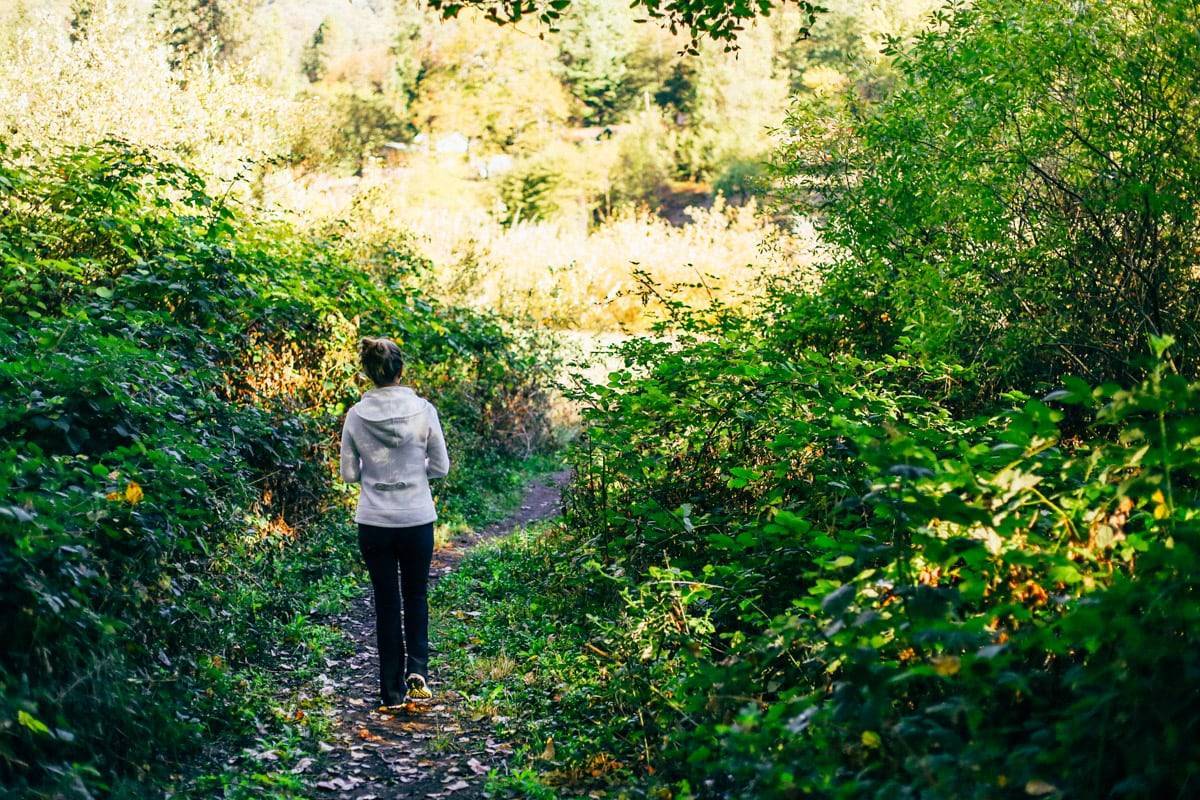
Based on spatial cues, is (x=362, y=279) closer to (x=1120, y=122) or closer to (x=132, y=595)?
(x=132, y=595)

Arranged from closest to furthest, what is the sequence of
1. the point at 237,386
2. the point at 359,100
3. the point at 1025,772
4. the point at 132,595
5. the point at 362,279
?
the point at 1025,772 → the point at 132,595 → the point at 237,386 → the point at 362,279 → the point at 359,100

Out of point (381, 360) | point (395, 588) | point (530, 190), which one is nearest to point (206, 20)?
point (530, 190)

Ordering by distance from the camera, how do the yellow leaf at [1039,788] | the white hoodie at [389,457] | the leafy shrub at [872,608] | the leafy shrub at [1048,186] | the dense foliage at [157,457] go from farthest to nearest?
1. the leafy shrub at [1048,186]
2. the white hoodie at [389,457]
3. the dense foliage at [157,457]
4. the leafy shrub at [872,608]
5. the yellow leaf at [1039,788]

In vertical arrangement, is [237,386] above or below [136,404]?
below

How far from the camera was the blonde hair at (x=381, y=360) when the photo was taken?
6.10 m

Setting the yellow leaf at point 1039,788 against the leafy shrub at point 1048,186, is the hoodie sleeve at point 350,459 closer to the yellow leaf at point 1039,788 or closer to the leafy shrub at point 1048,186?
the yellow leaf at point 1039,788

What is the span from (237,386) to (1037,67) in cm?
781

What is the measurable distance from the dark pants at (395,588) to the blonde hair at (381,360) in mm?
938

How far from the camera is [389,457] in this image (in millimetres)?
6082

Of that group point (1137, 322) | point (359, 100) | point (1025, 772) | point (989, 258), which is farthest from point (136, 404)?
point (359, 100)

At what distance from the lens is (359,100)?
189 ft

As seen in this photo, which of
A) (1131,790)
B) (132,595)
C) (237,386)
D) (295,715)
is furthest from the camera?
(237,386)

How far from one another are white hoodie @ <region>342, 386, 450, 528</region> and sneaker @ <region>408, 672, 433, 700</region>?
104 cm

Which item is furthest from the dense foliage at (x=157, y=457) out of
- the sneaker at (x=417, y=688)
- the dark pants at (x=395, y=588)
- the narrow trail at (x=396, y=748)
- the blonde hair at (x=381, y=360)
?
the blonde hair at (x=381, y=360)
